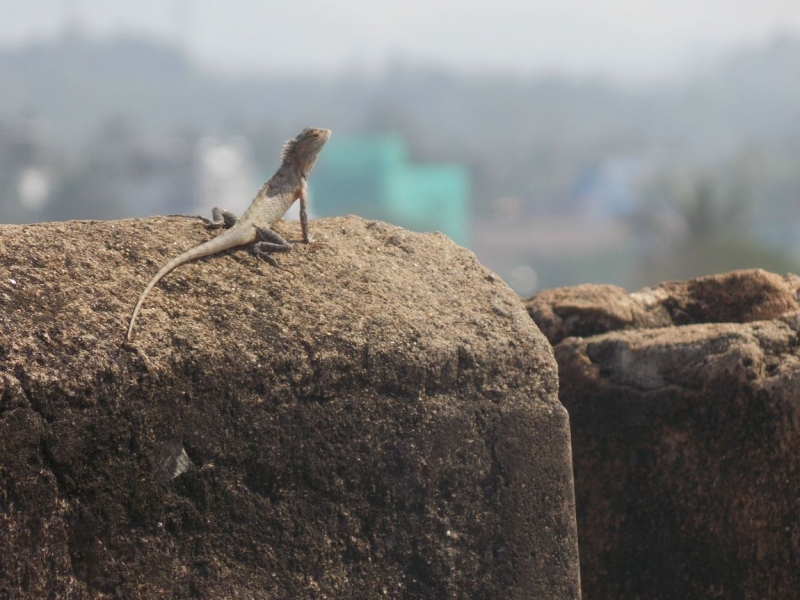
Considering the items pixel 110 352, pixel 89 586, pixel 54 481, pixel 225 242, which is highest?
pixel 225 242

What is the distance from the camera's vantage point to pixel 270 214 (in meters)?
5.38

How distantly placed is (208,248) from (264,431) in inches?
37.2

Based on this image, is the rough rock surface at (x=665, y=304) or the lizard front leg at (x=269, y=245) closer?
the lizard front leg at (x=269, y=245)

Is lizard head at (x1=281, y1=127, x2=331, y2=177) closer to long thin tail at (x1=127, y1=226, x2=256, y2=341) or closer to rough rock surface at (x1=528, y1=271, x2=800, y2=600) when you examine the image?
long thin tail at (x1=127, y1=226, x2=256, y2=341)

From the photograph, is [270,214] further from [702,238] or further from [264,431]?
[702,238]

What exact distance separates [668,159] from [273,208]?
352ft

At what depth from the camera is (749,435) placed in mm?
4820

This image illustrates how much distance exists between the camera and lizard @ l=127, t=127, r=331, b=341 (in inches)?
170

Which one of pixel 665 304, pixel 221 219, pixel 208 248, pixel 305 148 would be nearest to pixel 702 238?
pixel 665 304

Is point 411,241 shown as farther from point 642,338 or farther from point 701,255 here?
point 701,255

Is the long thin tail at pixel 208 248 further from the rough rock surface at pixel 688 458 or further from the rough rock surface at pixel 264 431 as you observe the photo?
the rough rock surface at pixel 688 458

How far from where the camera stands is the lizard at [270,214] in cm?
432

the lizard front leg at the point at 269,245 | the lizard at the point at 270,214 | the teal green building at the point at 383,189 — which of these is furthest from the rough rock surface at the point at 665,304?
the teal green building at the point at 383,189

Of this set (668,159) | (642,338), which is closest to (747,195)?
(668,159)
